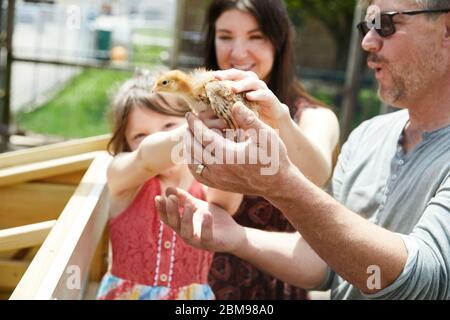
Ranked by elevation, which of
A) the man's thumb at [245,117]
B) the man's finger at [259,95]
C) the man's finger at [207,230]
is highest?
the man's finger at [259,95]

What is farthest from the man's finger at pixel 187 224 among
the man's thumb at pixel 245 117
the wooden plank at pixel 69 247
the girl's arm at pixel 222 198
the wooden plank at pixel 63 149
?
the wooden plank at pixel 63 149

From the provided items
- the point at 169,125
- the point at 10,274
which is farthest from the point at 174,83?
the point at 10,274

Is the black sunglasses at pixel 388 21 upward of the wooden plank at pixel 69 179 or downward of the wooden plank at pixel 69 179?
upward

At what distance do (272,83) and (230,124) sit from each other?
109cm

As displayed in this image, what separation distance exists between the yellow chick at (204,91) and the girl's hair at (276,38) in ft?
2.69

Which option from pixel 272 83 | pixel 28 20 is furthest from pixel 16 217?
pixel 28 20

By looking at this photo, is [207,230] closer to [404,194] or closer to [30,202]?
[404,194]

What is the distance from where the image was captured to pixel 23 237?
1.91m

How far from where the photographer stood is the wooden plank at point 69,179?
296 cm

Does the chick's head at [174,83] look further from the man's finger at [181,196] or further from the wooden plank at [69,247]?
the wooden plank at [69,247]

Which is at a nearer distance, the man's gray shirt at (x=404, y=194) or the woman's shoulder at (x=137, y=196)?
the man's gray shirt at (x=404, y=194)

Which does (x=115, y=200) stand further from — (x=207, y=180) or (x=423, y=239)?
(x=423, y=239)

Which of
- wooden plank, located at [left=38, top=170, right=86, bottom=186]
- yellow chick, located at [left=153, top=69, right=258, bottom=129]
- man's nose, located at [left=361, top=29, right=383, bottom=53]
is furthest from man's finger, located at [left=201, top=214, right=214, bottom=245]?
wooden plank, located at [left=38, top=170, right=86, bottom=186]

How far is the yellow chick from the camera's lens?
154 cm
